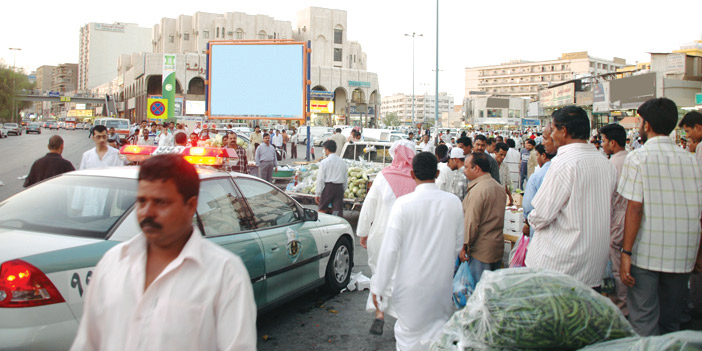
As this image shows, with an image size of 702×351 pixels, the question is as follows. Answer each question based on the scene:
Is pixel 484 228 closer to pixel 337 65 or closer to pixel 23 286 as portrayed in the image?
pixel 23 286

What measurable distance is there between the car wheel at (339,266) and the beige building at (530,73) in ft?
432

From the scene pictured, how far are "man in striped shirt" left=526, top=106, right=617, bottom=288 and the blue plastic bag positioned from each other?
1053 mm

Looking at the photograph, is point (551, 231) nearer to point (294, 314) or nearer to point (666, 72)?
point (294, 314)

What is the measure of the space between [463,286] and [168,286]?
3376 mm

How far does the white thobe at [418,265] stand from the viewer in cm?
370

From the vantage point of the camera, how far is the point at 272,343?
15.6 feet

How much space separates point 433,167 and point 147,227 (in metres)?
2.52

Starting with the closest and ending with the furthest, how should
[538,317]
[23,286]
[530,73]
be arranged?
1. [538,317]
2. [23,286]
3. [530,73]

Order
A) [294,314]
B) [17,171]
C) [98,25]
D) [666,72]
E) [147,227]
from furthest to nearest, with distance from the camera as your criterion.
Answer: [98,25]
[666,72]
[17,171]
[294,314]
[147,227]

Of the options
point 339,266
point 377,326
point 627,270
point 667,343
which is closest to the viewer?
point 667,343

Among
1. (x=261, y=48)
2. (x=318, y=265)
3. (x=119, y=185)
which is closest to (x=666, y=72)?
(x=261, y=48)

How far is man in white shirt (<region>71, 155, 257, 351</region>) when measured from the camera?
1738 millimetres

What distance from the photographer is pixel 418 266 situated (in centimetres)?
372

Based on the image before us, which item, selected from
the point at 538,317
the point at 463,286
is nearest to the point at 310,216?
the point at 463,286
